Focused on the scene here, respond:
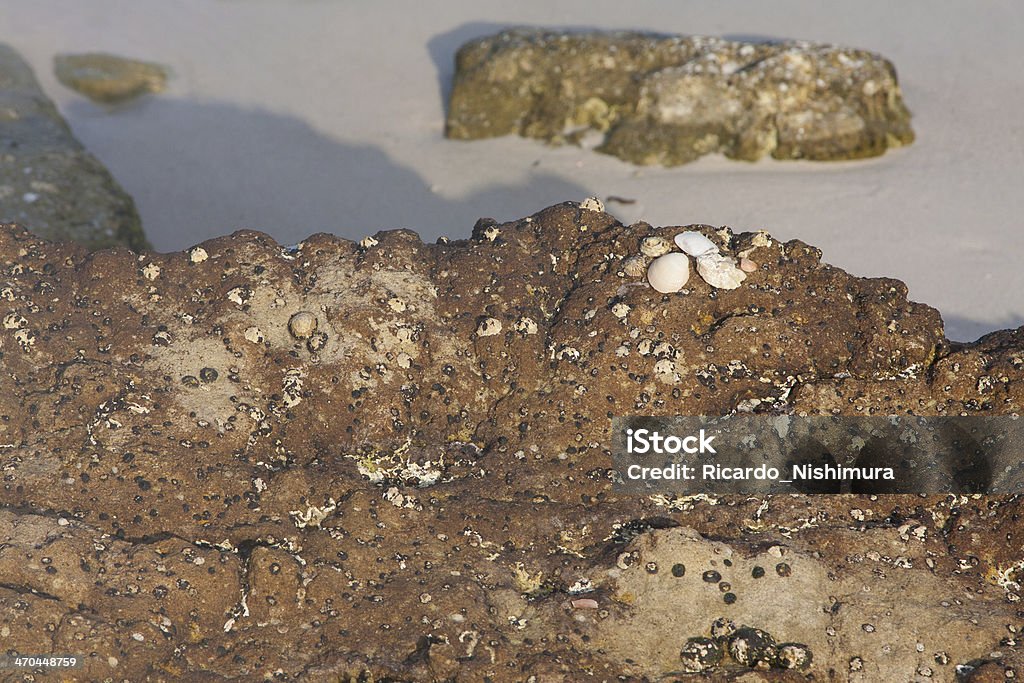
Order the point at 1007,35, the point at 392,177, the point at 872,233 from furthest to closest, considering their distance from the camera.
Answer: the point at 1007,35 < the point at 392,177 < the point at 872,233

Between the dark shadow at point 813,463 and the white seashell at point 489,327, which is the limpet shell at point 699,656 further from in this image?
the white seashell at point 489,327

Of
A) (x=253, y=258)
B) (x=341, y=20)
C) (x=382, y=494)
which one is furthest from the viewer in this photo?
(x=341, y=20)

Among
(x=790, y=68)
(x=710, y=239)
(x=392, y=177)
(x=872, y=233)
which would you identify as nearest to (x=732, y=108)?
(x=790, y=68)

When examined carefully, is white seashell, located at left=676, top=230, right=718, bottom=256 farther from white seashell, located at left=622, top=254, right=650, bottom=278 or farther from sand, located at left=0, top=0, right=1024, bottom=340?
sand, located at left=0, top=0, right=1024, bottom=340

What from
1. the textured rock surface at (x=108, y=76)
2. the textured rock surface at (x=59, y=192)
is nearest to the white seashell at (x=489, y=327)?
the textured rock surface at (x=59, y=192)

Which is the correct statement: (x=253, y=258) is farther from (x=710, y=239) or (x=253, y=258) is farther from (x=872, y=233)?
(x=872, y=233)

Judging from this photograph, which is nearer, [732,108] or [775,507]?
[775,507]
